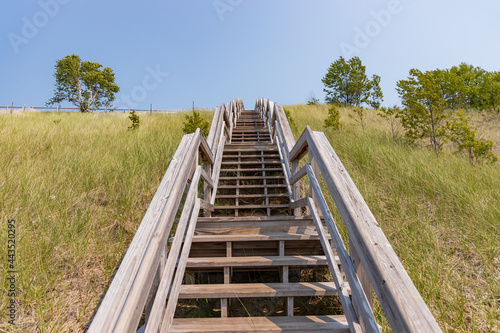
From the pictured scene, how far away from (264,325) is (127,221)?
2.33 meters

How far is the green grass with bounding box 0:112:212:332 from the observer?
2182 mm

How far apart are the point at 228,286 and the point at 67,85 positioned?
131ft

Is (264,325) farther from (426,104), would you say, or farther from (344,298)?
(426,104)

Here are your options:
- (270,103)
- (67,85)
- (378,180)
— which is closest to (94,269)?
(378,180)

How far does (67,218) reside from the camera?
122 inches

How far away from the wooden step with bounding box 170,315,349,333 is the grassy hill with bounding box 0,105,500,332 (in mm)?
882

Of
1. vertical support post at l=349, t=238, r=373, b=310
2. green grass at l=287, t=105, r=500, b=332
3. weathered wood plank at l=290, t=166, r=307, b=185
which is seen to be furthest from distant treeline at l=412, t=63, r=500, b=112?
vertical support post at l=349, t=238, r=373, b=310

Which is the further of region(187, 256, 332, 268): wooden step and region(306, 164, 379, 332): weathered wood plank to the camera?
region(187, 256, 332, 268): wooden step

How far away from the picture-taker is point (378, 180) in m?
4.80

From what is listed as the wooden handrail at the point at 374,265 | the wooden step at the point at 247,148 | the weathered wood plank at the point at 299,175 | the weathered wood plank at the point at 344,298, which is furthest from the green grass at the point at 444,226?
the wooden step at the point at 247,148

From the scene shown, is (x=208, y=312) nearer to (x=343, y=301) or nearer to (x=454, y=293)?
(x=343, y=301)

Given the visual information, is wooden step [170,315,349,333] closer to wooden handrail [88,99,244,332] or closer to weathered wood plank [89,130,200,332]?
wooden handrail [88,99,244,332]

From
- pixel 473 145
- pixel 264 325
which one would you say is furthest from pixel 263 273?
pixel 473 145

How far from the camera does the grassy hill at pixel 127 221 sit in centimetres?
220
